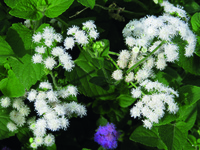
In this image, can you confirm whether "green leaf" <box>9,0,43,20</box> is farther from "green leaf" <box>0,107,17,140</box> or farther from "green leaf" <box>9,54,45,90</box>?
"green leaf" <box>0,107,17,140</box>

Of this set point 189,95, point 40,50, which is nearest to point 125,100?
point 189,95

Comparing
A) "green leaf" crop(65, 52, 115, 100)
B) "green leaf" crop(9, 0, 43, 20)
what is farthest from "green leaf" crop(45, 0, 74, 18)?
"green leaf" crop(65, 52, 115, 100)

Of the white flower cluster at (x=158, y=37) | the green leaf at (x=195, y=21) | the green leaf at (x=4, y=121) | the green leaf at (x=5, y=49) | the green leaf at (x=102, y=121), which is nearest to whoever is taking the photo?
the green leaf at (x=5, y=49)

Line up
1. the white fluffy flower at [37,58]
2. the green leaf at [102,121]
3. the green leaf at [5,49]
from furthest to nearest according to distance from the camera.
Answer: the green leaf at [102,121] < the white fluffy flower at [37,58] < the green leaf at [5,49]

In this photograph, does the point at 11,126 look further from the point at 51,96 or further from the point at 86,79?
the point at 86,79

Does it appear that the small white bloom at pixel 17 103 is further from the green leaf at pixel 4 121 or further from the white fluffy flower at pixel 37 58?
the white fluffy flower at pixel 37 58

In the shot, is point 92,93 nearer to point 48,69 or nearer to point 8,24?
point 48,69

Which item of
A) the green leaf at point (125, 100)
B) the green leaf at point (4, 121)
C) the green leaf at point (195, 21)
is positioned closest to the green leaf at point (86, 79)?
the green leaf at point (125, 100)
